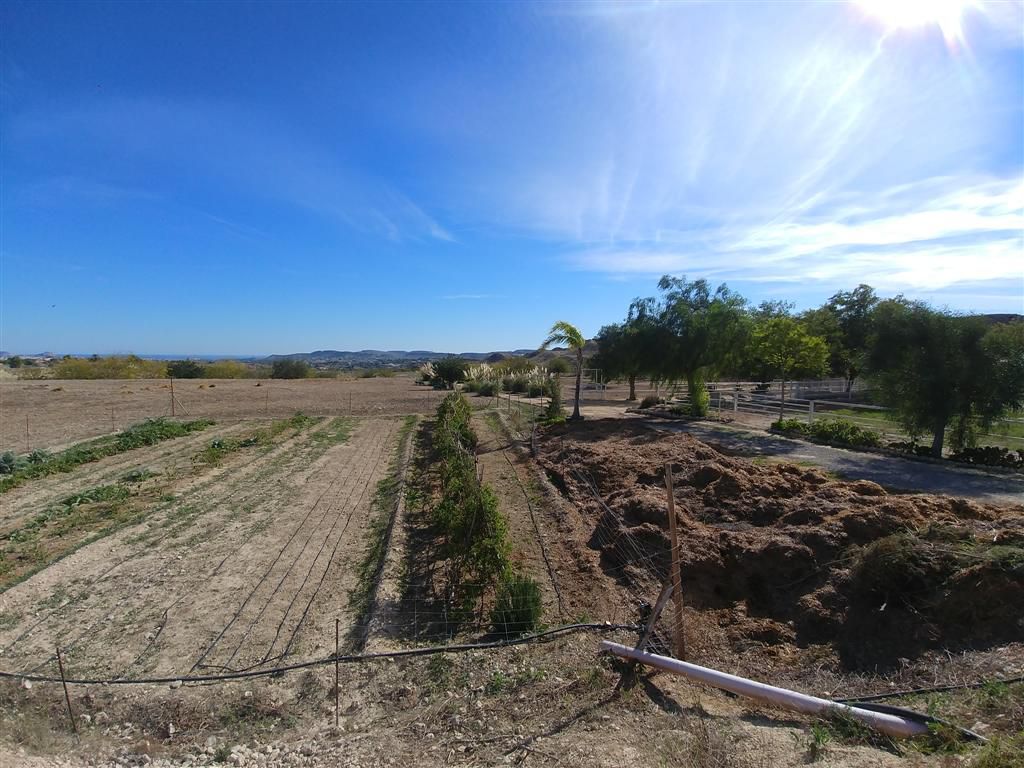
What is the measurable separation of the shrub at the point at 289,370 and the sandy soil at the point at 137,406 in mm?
21502

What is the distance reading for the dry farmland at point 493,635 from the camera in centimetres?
422

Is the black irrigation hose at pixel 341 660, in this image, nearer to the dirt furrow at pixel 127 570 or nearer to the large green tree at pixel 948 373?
the dirt furrow at pixel 127 570

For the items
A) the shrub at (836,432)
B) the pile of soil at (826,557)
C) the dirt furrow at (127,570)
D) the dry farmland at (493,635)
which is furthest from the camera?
the shrub at (836,432)

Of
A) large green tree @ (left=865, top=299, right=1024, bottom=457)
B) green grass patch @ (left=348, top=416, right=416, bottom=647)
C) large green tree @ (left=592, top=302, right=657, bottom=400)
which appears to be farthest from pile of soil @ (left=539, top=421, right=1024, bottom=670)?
large green tree @ (left=592, top=302, right=657, bottom=400)

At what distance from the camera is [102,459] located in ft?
53.5

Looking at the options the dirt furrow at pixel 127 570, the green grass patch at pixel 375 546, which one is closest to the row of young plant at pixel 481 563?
the green grass patch at pixel 375 546

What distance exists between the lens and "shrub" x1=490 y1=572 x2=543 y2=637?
19.4 ft

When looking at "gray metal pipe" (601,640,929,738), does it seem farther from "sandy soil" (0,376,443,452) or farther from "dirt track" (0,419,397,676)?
"sandy soil" (0,376,443,452)

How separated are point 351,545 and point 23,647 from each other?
13.5 feet

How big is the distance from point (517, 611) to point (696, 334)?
1672cm

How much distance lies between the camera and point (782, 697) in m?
4.13

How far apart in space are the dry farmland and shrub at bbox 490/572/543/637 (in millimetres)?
317

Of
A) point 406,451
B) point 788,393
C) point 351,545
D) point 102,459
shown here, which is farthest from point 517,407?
point 351,545

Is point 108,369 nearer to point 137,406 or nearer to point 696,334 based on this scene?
point 137,406
